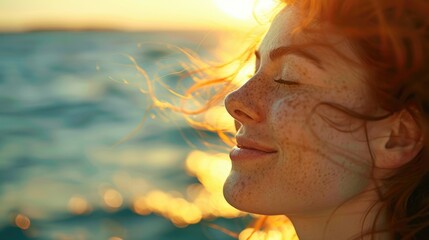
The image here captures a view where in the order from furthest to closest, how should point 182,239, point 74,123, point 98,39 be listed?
point 98,39, point 74,123, point 182,239

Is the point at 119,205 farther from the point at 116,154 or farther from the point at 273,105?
the point at 273,105

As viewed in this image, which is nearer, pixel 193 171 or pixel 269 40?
pixel 269 40

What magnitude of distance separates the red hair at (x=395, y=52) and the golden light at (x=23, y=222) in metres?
7.79

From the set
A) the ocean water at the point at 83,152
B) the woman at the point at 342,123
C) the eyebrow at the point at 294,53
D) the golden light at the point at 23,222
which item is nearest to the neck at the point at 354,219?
the woman at the point at 342,123

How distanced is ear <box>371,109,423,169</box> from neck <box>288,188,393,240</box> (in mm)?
106

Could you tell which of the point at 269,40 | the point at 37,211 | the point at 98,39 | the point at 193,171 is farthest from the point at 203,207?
the point at 98,39

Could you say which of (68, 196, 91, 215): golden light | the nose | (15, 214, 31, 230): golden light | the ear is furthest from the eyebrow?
(68, 196, 91, 215): golden light

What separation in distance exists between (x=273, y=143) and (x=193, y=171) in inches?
349

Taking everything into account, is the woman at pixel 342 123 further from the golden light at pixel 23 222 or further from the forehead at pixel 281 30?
the golden light at pixel 23 222

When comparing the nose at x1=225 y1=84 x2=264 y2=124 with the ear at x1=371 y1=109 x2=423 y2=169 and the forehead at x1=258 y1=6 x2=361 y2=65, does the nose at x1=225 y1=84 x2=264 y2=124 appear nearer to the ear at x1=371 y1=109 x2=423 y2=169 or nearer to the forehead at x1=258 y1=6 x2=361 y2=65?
the forehead at x1=258 y1=6 x2=361 y2=65

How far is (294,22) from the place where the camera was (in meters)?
1.98

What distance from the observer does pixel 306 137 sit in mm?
1926

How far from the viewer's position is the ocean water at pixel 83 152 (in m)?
9.27

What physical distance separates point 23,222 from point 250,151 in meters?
7.83
